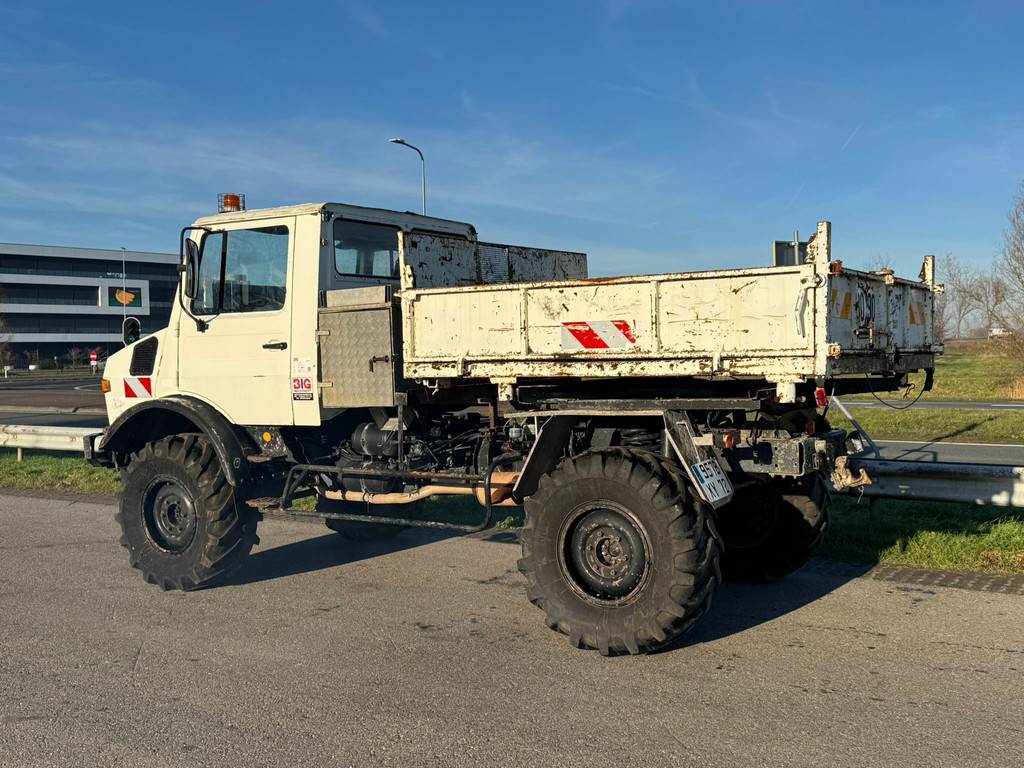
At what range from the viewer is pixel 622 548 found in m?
5.34

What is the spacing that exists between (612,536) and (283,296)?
10.3 ft

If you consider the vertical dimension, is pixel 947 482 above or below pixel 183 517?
above

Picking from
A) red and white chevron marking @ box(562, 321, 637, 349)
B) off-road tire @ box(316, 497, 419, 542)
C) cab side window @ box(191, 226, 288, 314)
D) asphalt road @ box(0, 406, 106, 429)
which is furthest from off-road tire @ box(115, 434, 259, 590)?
asphalt road @ box(0, 406, 106, 429)

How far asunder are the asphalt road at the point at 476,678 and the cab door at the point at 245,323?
1.46 meters

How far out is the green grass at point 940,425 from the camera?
1620cm

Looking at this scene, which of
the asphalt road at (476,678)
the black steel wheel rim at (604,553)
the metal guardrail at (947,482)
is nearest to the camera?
the asphalt road at (476,678)

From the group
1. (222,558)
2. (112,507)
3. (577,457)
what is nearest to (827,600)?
(577,457)

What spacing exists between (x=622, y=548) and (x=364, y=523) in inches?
138

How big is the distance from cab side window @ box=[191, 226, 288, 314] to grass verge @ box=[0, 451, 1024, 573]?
3.22 meters

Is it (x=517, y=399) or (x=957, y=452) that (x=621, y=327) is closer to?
(x=517, y=399)

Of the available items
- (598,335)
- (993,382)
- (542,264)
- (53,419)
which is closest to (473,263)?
(542,264)

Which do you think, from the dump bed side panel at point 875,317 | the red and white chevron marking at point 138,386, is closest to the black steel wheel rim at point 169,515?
the red and white chevron marking at point 138,386

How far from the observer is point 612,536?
5.36 meters

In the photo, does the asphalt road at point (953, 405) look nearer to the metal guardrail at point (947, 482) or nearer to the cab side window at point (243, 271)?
the metal guardrail at point (947, 482)
